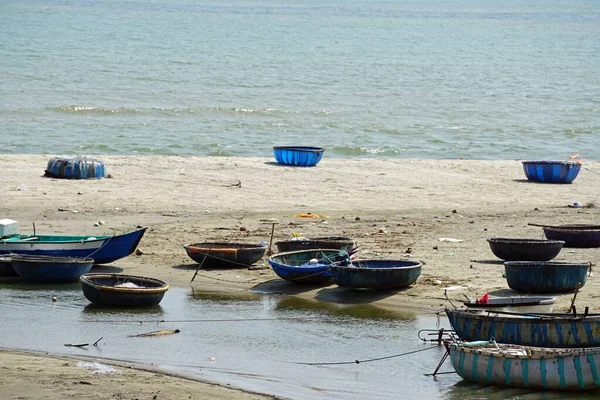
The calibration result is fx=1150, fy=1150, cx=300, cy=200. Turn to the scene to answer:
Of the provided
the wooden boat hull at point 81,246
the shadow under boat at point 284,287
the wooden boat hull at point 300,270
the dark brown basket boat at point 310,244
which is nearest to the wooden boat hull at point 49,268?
the wooden boat hull at point 81,246

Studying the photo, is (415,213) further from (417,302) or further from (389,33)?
(389,33)

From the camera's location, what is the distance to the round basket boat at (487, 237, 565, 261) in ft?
59.7

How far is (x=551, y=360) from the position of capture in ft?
40.3

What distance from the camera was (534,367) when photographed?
40.5 ft

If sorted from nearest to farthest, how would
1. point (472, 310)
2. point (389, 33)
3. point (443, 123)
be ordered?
point (472, 310) < point (443, 123) < point (389, 33)

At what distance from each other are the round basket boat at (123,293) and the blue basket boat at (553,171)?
14.4 metres

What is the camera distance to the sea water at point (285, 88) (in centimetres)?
4022

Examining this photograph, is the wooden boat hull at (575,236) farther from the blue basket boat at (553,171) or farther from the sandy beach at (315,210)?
the blue basket boat at (553,171)

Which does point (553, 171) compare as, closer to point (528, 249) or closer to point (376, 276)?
point (528, 249)

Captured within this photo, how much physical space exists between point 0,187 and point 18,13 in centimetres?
8481

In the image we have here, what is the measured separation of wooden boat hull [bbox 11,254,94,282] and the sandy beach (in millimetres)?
1004

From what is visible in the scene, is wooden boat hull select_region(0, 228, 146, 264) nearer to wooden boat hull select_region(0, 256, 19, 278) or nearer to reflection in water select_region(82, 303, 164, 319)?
wooden boat hull select_region(0, 256, 19, 278)

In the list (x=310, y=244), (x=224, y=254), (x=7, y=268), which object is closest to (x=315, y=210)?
(x=310, y=244)

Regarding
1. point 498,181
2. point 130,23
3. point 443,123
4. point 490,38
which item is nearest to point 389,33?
point 490,38
